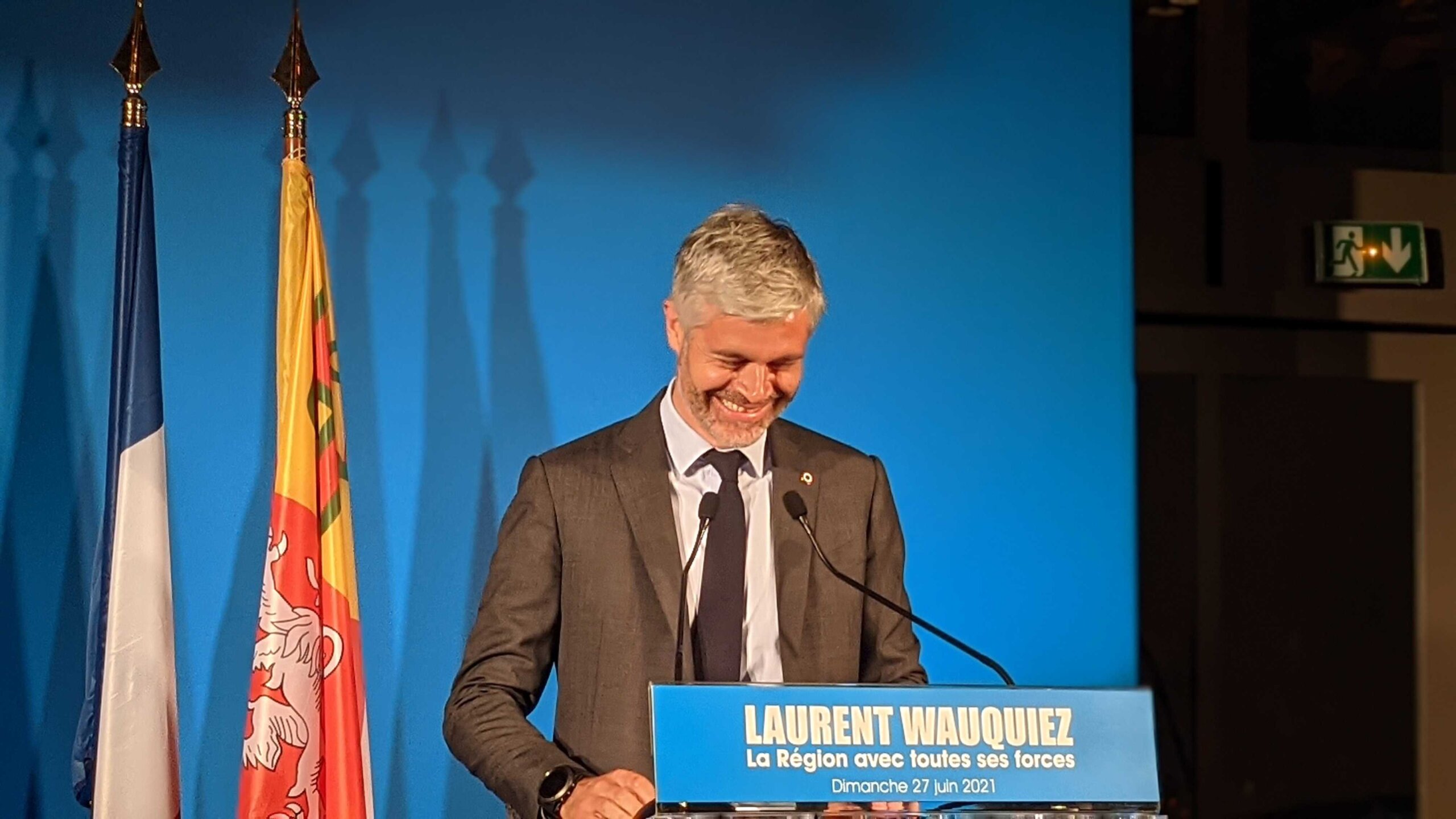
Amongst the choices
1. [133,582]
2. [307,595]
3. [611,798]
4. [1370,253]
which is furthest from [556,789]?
[1370,253]

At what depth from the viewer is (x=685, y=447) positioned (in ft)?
8.04

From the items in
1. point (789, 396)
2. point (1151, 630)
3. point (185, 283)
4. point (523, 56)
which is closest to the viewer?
point (789, 396)

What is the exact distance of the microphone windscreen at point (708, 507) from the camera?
2.14m

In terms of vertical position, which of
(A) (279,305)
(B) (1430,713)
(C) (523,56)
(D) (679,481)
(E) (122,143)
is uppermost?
(C) (523,56)

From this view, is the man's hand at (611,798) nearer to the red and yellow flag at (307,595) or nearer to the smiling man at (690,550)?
the smiling man at (690,550)

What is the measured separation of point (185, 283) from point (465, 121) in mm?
656

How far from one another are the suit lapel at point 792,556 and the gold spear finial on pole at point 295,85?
1175 millimetres

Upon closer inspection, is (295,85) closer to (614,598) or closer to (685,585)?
(614,598)

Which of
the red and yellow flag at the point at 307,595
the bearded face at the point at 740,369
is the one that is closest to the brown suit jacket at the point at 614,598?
the bearded face at the point at 740,369

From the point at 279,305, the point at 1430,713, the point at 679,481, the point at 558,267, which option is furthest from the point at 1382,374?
the point at 279,305

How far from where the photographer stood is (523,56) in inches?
136

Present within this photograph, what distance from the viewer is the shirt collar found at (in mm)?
2441

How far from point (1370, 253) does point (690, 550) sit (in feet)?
8.28

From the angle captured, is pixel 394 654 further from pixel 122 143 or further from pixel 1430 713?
pixel 1430 713
